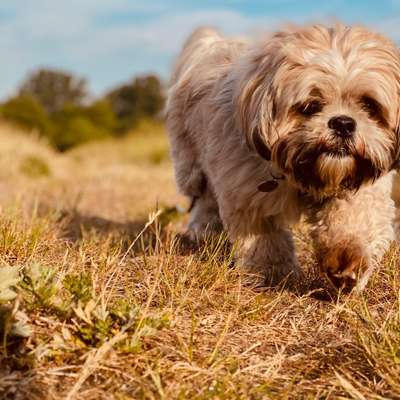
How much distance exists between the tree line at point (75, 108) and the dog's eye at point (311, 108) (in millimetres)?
16665

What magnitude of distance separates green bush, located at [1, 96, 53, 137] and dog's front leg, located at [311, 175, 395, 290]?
21095 mm

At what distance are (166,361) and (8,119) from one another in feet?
73.3

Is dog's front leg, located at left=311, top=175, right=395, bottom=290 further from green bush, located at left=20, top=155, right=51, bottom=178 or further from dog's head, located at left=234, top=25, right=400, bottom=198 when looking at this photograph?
green bush, located at left=20, top=155, right=51, bottom=178

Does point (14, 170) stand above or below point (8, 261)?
below

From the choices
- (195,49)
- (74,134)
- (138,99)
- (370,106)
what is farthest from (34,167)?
(138,99)

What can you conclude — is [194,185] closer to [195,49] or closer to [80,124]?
[195,49]

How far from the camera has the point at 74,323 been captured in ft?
8.80

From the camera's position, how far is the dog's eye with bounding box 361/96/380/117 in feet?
12.2

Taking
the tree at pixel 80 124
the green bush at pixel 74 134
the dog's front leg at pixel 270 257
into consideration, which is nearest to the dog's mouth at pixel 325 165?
the dog's front leg at pixel 270 257

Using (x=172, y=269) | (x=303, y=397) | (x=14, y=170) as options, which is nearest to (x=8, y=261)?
(x=172, y=269)

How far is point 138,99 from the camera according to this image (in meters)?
31.9

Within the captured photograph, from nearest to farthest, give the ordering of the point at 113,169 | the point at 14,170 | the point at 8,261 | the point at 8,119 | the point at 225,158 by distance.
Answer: the point at 8,261, the point at 225,158, the point at 14,170, the point at 113,169, the point at 8,119

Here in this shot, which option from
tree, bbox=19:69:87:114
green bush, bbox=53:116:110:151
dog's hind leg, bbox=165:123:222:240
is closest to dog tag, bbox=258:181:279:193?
dog's hind leg, bbox=165:123:222:240

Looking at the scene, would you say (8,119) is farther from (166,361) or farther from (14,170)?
(166,361)
